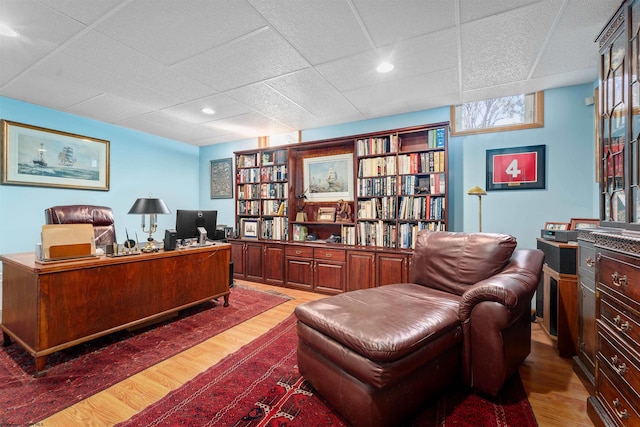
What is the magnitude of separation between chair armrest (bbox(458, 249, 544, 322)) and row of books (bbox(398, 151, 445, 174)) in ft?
5.39

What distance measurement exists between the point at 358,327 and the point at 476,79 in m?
2.67

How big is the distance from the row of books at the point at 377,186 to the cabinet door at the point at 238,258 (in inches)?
83.4

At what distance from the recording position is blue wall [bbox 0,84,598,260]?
112 inches

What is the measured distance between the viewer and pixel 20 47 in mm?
2170

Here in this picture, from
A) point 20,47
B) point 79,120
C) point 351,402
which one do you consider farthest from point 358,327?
point 79,120

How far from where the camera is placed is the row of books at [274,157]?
4.32 metres

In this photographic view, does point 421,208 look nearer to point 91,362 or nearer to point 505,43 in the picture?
point 505,43

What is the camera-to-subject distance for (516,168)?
3.11 meters

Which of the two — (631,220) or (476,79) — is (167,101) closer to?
(476,79)

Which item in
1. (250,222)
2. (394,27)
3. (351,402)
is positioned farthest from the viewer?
(250,222)

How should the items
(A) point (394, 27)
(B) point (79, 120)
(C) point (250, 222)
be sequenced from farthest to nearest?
(C) point (250, 222), (B) point (79, 120), (A) point (394, 27)

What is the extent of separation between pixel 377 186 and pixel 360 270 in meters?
1.12

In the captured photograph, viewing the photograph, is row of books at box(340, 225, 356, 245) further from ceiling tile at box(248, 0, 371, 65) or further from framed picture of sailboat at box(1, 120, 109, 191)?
framed picture of sailboat at box(1, 120, 109, 191)

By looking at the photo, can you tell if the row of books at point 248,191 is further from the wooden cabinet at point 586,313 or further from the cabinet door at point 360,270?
the wooden cabinet at point 586,313
